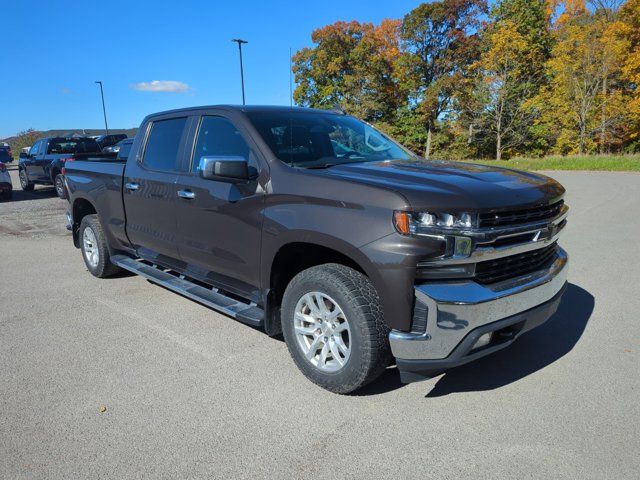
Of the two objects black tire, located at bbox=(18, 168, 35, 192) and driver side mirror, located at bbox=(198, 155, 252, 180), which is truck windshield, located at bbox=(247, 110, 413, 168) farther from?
black tire, located at bbox=(18, 168, 35, 192)

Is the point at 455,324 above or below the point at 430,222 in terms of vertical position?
below

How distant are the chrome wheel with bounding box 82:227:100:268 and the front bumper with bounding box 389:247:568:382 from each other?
14.7 ft

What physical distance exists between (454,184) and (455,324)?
84 centimetres

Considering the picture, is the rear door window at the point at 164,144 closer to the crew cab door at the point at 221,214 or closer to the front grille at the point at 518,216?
the crew cab door at the point at 221,214

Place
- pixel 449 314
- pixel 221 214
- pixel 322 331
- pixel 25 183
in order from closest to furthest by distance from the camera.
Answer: pixel 449 314
pixel 322 331
pixel 221 214
pixel 25 183

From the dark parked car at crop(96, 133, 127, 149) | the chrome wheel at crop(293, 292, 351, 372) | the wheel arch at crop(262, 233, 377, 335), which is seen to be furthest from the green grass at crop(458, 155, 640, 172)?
the chrome wheel at crop(293, 292, 351, 372)

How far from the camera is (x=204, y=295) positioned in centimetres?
405

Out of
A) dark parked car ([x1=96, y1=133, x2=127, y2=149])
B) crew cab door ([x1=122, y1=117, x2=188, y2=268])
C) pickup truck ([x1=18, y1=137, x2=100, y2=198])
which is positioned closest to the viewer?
crew cab door ([x1=122, y1=117, x2=188, y2=268])

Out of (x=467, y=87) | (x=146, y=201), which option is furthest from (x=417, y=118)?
(x=146, y=201)

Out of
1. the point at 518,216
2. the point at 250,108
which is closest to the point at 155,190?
the point at 250,108

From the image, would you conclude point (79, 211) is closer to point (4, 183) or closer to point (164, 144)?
point (164, 144)

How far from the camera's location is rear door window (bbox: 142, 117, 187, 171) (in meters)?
4.38

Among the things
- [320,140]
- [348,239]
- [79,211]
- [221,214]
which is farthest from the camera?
[79,211]

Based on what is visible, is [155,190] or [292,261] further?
[155,190]
